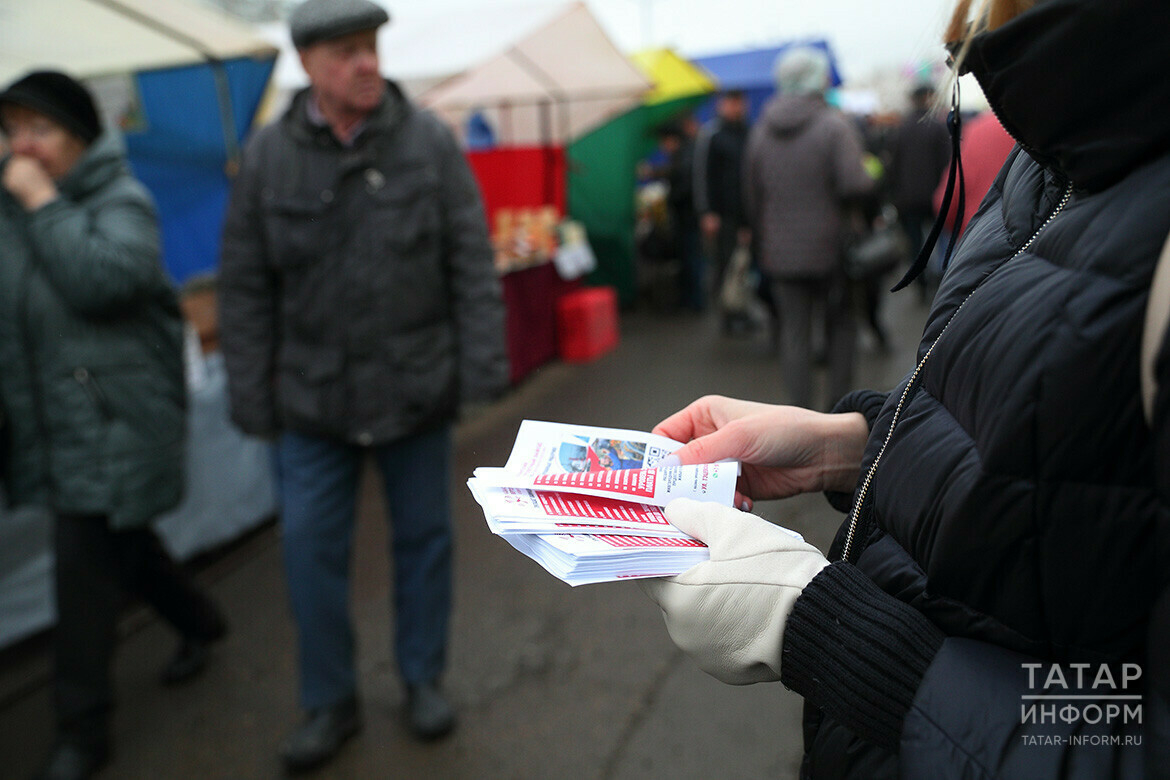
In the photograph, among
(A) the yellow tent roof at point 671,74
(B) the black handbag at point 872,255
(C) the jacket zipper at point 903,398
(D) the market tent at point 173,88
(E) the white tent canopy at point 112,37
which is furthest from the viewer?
(A) the yellow tent roof at point 671,74

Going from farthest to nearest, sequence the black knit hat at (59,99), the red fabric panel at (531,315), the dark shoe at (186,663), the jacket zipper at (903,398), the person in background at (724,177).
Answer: the person in background at (724,177), the red fabric panel at (531,315), the dark shoe at (186,663), the black knit hat at (59,99), the jacket zipper at (903,398)

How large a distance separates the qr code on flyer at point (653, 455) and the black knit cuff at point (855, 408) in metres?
0.27

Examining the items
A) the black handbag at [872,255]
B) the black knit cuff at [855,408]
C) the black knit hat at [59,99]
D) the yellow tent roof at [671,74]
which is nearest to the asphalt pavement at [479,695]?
the black knit cuff at [855,408]

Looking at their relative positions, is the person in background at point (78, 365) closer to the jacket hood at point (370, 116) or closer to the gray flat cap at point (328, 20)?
the jacket hood at point (370, 116)

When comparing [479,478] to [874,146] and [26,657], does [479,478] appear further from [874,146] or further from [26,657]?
[874,146]

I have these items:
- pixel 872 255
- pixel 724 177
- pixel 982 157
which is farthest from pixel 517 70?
pixel 982 157

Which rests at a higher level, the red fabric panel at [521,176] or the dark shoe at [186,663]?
the red fabric panel at [521,176]

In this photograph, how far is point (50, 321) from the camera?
257 cm

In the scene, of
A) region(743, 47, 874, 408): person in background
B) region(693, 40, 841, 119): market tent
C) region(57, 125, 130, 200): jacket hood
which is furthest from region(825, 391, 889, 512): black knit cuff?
region(693, 40, 841, 119): market tent

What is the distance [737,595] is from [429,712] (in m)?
2.01

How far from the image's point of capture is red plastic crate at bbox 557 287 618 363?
22.4ft

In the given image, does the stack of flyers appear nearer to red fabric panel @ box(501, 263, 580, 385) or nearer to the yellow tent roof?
red fabric panel @ box(501, 263, 580, 385)

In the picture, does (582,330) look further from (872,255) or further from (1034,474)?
(1034,474)

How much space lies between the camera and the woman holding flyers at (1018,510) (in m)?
0.69
